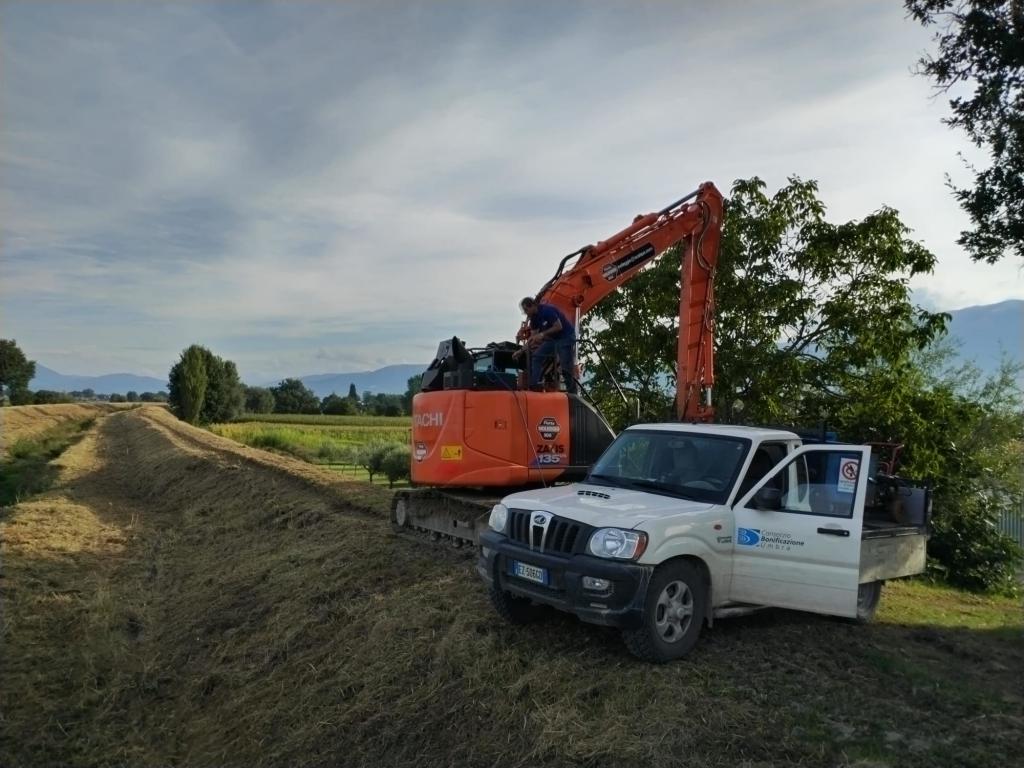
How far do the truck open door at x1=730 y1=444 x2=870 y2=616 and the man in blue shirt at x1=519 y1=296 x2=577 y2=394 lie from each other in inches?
147

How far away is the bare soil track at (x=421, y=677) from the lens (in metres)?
5.28

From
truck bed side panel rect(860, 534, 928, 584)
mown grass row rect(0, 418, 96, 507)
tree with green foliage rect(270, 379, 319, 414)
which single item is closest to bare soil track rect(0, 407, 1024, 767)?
truck bed side panel rect(860, 534, 928, 584)

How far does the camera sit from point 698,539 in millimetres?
6332

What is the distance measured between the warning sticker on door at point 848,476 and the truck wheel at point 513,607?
289cm

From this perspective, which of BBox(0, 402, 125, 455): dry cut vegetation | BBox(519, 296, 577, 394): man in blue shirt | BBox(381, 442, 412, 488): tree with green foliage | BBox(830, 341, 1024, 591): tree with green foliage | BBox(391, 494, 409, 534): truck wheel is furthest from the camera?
BBox(0, 402, 125, 455): dry cut vegetation

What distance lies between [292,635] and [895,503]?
634 centimetres

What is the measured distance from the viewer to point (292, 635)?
838 centimetres

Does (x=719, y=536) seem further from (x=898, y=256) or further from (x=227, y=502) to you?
(x=227, y=502)

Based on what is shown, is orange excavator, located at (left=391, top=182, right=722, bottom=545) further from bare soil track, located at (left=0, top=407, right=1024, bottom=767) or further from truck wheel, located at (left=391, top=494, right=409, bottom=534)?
bare soil track, located at (left=0, top=407, right=1024, bottom=767)

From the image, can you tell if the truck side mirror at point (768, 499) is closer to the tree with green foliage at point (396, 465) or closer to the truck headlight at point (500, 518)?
the truck headlight at point (500, 518)

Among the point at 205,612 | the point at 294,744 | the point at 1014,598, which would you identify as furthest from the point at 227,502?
the point at 1014,598

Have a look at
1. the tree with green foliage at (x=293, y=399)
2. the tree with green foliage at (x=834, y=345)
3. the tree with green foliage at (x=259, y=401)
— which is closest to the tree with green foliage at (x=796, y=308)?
the tree with green foliage at (x=834, y=345)

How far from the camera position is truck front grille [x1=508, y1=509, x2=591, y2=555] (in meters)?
6.25

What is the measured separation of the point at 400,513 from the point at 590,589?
619cm
